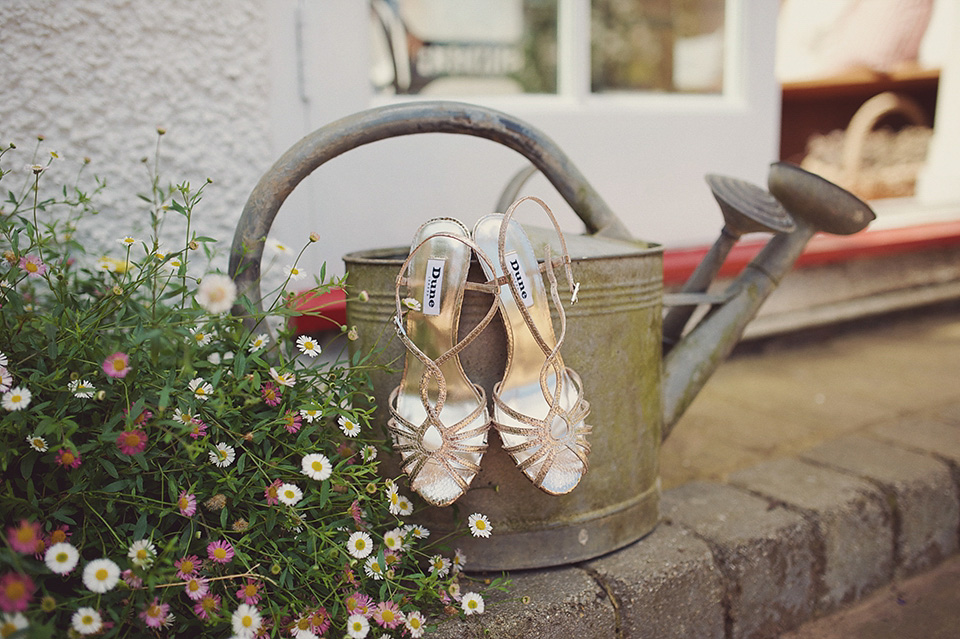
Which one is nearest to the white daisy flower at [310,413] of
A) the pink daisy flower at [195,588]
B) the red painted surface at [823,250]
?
the pink daisy flower at [195,588]

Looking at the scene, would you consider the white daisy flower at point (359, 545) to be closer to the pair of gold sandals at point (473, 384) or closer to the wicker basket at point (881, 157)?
the pair of gold sandals at point (473, 384)

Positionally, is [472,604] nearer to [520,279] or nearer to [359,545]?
[359,545]

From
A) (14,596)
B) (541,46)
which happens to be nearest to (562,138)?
(541,46)

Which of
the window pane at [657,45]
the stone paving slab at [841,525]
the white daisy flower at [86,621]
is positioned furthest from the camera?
the window pane at [657,45]

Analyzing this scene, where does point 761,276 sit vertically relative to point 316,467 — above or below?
above

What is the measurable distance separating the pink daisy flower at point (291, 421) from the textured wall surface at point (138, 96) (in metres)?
0.80

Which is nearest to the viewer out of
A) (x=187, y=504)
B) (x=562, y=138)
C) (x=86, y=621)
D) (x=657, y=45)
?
(x=86, y=621)

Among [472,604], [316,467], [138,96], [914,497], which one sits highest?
[138,96]

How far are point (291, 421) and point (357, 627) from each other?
0.27 meters

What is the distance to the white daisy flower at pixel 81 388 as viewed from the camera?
0.80 meters

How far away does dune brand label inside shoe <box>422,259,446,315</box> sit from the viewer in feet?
3.16

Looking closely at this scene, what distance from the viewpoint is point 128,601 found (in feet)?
2.42

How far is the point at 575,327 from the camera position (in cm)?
105

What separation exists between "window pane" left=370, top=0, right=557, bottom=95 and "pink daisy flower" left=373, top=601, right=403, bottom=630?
1460mm
